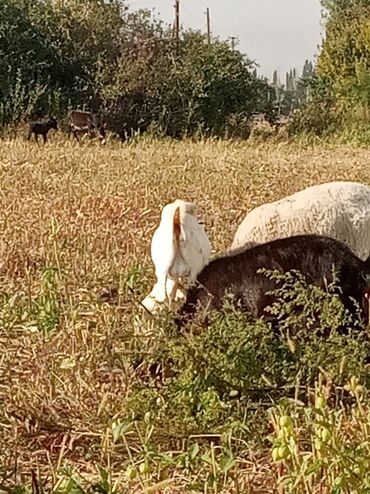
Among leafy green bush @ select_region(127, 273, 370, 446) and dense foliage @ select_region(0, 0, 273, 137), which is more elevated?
dense foliage @ select_region(0, 0, 273, 137)

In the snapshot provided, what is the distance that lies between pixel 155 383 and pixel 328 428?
1526 millimetres

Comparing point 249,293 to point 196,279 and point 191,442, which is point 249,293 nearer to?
point 196,279

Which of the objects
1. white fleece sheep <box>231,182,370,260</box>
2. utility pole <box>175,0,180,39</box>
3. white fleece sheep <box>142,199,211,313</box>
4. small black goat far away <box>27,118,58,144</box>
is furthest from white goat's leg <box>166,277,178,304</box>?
utility pole <box>175,0,180,39</box>

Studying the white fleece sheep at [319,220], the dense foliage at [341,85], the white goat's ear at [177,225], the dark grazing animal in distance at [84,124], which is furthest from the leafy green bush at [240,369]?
the dense foliage at [341,85]

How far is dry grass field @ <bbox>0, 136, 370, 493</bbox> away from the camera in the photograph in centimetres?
376

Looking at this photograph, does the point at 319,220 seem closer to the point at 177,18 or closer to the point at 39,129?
the point at 39,129

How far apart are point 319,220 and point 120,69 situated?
20015mm

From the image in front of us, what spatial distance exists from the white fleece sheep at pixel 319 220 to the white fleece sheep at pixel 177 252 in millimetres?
911

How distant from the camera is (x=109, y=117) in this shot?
25594 millimetres

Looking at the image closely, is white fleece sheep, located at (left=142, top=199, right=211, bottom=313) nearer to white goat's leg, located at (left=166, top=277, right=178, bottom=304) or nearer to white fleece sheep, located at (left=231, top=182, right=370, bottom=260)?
white goat's leg, located at (left=166, top=277, right=178, bottom=304)

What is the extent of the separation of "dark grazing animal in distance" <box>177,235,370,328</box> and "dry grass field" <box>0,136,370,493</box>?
392mm

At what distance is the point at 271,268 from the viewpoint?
16.7 ft

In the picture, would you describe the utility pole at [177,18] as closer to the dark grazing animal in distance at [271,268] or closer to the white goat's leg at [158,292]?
the white goat's leg at [158,292]

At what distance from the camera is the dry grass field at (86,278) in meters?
3.76
